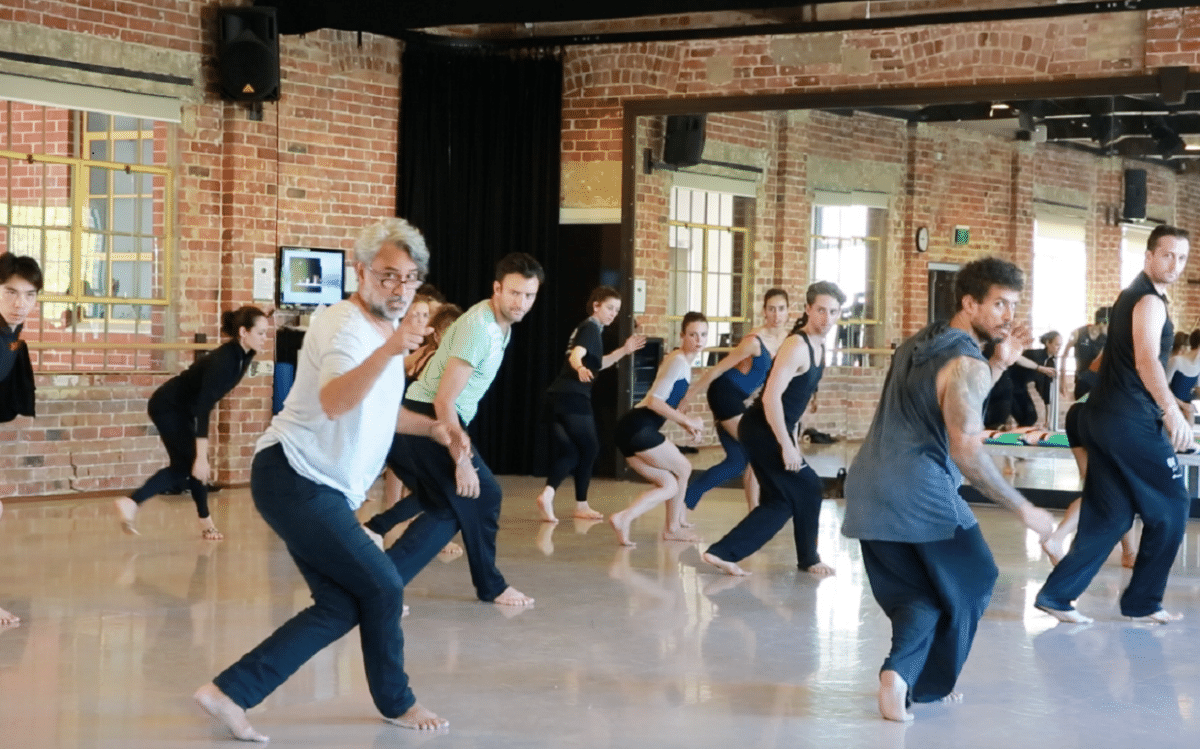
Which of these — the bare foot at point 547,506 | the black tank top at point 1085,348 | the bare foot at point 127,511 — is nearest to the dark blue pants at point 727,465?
the bare foot at point 547,506

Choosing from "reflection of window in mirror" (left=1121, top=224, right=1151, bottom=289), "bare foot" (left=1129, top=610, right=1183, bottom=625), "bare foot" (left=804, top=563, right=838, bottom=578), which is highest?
"reflection of window in mirror" (left=1121, top=224, right=1151, bottom=289)

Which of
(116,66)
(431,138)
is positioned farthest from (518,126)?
(116,66)

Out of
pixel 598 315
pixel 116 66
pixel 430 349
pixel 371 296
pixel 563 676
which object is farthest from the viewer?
pixel 116 66

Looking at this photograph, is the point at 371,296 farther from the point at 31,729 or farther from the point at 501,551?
the point at 501,551

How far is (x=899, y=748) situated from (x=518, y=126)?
8310 millimetres

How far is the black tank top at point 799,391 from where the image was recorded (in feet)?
22.7

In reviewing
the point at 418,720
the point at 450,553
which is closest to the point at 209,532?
the point at 450,553

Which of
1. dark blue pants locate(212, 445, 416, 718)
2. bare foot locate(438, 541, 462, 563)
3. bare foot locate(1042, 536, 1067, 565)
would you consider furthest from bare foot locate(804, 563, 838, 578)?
dark blue pants locate(212, 445, 416, 718)

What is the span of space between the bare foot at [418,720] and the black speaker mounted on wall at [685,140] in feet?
25.2

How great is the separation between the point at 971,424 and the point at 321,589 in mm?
1776

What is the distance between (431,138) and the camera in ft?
38.6

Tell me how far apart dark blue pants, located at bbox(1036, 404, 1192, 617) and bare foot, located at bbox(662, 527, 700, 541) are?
2686 millimetres

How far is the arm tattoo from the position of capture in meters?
4.24

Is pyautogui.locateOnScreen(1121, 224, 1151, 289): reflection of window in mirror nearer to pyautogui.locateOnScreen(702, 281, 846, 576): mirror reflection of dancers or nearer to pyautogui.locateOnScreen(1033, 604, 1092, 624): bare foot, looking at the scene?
pyautogui.locateOnScreen(702, 281, 846, 576): mirror reflection of dancers
